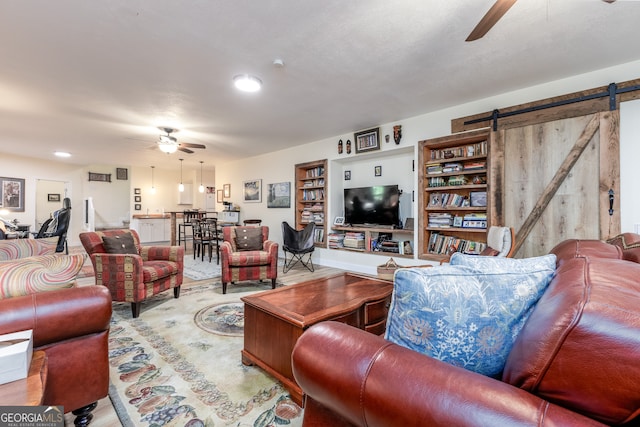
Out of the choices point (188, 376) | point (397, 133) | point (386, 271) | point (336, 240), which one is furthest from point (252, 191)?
point (188, 376)

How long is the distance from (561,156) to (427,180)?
1528mm

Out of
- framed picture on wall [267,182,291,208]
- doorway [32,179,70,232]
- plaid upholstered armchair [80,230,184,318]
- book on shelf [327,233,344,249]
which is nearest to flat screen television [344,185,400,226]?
book on shelf [327,233,344,249]

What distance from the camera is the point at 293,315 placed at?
166 centimetres

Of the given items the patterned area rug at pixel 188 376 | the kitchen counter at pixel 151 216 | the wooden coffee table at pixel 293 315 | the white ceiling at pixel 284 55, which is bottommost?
the patterned area rug at pixel 188 376

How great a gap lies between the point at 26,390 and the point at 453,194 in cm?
429

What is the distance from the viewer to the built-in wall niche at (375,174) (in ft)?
15.4

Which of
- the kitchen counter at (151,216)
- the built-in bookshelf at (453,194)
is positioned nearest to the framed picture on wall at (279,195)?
the built-in bookshelf at (453,194)

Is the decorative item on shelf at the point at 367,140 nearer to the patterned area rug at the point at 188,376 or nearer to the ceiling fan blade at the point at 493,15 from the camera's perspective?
the ceiling fan blade at the point at 493,15

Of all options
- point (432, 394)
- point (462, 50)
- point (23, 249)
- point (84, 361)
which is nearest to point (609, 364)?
point (432, 394)

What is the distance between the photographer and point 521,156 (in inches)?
132

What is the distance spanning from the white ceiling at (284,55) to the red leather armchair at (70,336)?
191 centimetres

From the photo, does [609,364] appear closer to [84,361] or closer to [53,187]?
[84,361]

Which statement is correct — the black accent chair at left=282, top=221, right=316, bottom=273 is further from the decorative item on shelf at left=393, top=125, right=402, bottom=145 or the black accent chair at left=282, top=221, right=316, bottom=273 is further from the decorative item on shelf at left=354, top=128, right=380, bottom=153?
the decorative item on shelf at left=393, top=125, right=402, bottom=145

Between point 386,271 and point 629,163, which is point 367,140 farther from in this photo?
point 629,163
